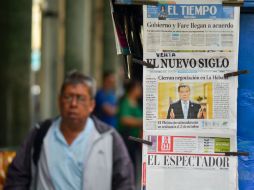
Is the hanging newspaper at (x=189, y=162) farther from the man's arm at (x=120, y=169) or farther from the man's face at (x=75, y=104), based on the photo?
the man's face at (x=75, y=104)

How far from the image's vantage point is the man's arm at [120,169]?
4.92 m

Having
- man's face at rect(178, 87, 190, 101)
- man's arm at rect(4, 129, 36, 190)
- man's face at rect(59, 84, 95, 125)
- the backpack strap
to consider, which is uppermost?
man's face at rect(178, 87, 190, 101)

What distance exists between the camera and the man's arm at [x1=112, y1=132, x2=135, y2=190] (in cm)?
492

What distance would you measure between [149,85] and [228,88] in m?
0.35

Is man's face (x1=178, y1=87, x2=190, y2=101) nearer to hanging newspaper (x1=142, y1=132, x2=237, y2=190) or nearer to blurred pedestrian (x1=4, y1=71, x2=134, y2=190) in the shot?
hanging newspaper (x1=142, y1=132, x2=237, y2=190)

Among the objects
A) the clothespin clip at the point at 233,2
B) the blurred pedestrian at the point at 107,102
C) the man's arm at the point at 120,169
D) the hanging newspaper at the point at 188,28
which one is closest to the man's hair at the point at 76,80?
the man's arm at the point at 120,169

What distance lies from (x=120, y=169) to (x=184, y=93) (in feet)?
5.53

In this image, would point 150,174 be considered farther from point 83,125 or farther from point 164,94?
point 83,125

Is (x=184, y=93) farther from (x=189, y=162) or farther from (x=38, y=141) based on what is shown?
(x=38, y=141)

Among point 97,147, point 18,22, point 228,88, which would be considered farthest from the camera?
point 18,22

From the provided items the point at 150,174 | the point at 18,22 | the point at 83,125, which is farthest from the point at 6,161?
the point at 18,22

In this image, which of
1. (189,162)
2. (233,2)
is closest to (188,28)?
(233,2)

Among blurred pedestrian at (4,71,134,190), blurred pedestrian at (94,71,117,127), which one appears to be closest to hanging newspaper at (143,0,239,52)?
blurred pedestrian at (4,71,134,190)

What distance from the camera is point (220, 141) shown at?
3348 mm
